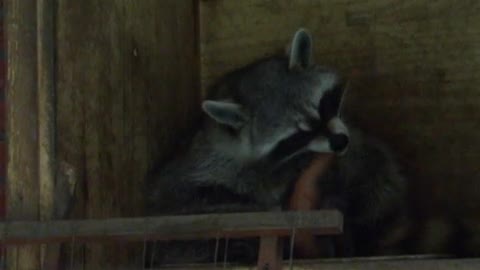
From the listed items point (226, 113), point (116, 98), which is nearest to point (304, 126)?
point (226, 113)

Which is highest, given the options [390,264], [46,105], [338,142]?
[46,105]

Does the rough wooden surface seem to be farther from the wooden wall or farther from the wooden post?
the wooden post

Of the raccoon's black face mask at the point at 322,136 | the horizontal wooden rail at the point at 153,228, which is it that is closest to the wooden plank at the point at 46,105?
the horizontal wooden rail at the point at 153,228

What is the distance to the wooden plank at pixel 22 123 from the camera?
188cm

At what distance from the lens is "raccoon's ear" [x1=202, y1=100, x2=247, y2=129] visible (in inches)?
89.7

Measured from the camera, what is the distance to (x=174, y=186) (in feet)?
7.58

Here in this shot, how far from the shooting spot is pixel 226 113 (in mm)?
2297

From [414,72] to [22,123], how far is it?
3.34ft

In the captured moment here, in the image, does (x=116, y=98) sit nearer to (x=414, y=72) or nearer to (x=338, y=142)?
(x=338, y=142)

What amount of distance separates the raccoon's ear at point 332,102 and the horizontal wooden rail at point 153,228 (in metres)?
0.55

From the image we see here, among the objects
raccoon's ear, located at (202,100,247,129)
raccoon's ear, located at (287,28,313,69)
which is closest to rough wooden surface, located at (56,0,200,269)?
raccoon's ear, located at (202,100,247,129)

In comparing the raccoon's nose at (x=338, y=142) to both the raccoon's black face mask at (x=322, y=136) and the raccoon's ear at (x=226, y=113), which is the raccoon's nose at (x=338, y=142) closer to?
the raccoon's black face mask at (x=322, y=136)

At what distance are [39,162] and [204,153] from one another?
0.54 metres

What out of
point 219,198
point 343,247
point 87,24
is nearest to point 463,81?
point 343,247
